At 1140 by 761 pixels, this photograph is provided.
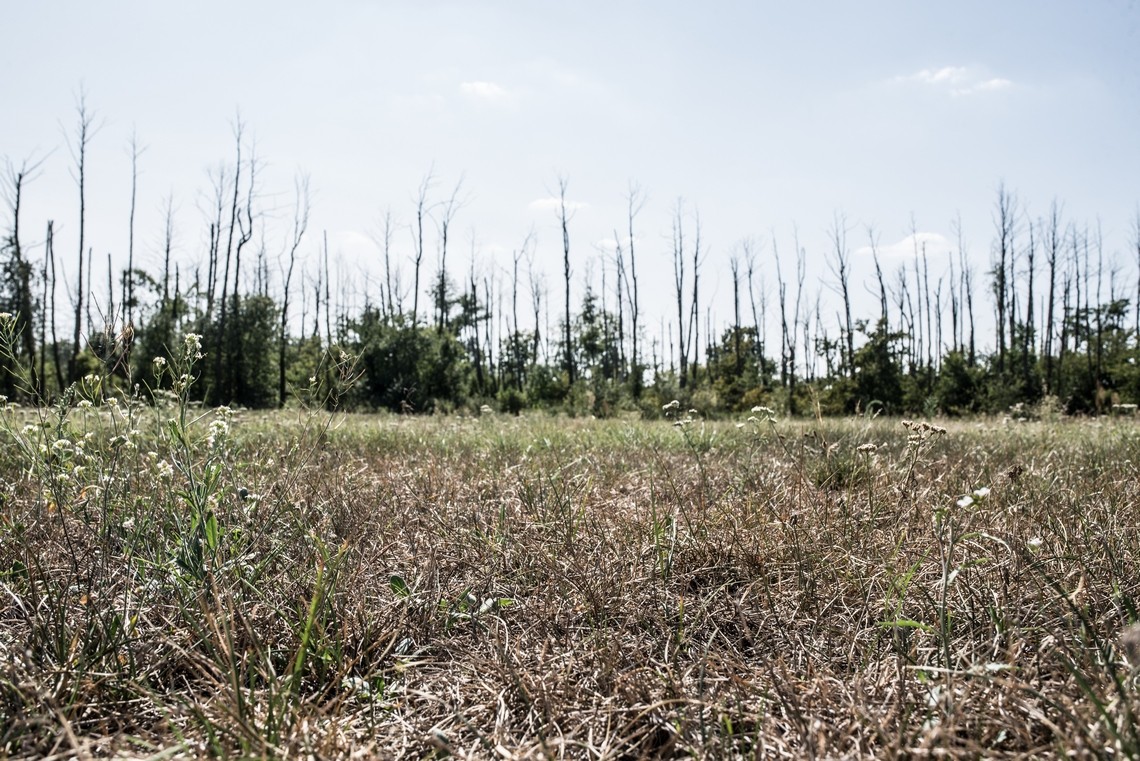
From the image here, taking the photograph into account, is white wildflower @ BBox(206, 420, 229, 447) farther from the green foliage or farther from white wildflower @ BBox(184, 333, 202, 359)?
the green foliage

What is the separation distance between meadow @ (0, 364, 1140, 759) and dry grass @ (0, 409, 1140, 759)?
0.01m

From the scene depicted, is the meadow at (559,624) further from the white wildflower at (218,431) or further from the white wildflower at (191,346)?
the white wildflower at (218,431)

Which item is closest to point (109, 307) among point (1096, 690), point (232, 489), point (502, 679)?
point (232, 489)

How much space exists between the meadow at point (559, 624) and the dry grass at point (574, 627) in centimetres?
1

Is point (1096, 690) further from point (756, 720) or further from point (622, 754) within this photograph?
point (622, 754)

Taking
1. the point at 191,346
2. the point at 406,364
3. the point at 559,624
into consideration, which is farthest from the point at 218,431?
the point at 406,364

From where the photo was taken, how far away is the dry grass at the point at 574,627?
116 cm

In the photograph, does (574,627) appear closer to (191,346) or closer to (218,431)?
(218,431)

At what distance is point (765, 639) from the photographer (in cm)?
165

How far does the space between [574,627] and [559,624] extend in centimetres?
6

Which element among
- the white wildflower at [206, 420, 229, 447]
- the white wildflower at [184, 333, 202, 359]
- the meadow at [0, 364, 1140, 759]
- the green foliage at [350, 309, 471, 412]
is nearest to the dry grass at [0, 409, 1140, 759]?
the meadow at [0, 364, 1140, 759]

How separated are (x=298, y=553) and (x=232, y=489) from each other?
26.8 inches

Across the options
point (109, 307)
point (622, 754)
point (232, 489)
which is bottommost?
point (622, 754)

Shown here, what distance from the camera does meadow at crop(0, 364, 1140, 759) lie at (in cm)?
116
